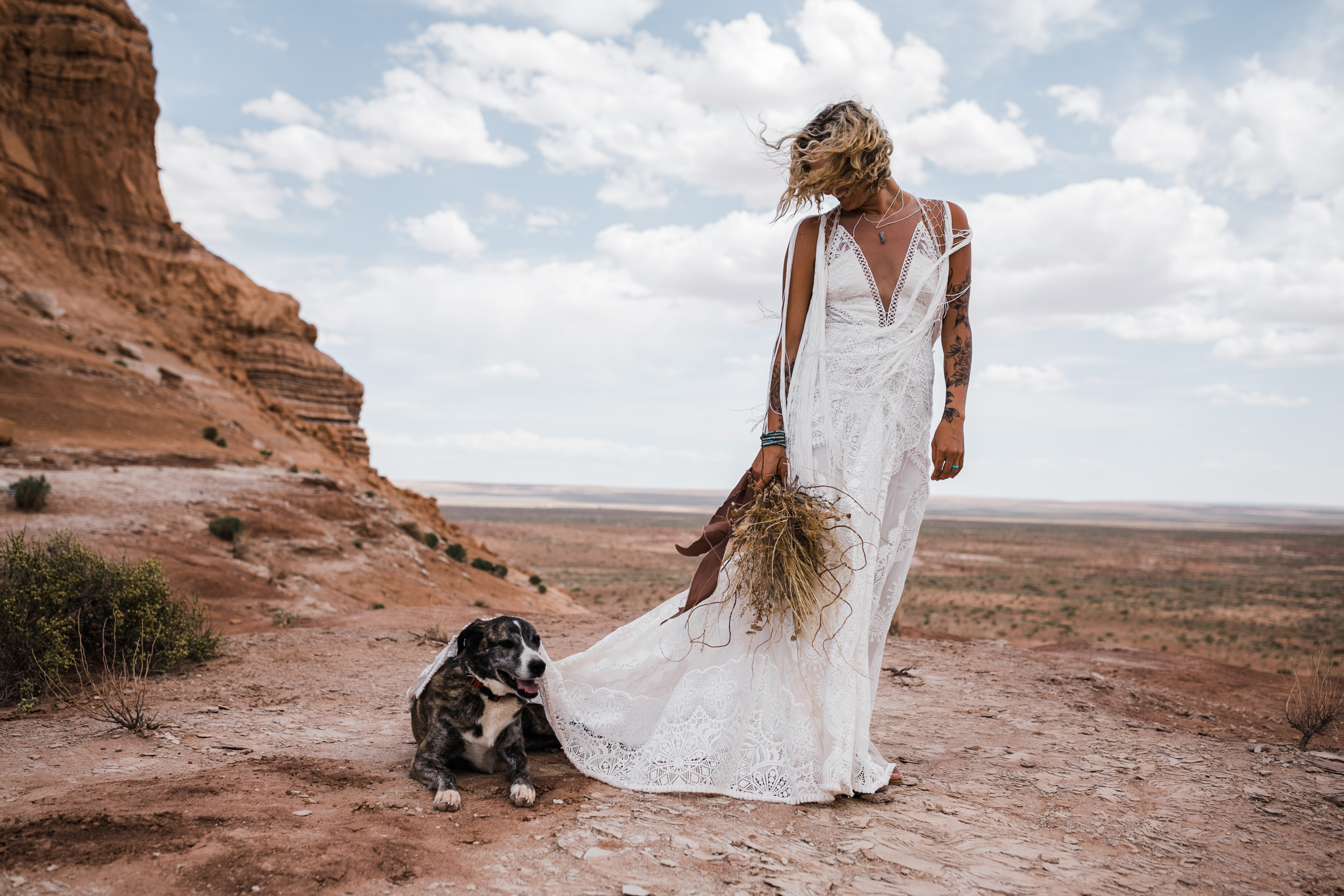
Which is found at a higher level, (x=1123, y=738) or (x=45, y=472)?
(x=45, y=472)

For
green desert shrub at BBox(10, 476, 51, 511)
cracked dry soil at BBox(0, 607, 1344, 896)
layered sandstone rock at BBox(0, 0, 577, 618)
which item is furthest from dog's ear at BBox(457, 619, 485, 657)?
green desert shrub at BBox(10, 476, 51, 511)

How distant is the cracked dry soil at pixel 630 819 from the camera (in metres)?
2.52

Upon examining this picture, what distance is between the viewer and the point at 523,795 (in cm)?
326

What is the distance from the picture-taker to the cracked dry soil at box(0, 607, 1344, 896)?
2.52 meters

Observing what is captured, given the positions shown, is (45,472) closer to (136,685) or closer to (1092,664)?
(136,685)

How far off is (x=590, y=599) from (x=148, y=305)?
16792 millimetres

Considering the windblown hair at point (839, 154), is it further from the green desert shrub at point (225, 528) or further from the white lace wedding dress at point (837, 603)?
the green desert shrub at point (225, 528)

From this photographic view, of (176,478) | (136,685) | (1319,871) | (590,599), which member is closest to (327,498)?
(176,478)

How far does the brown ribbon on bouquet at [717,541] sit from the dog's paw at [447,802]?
4.18ft

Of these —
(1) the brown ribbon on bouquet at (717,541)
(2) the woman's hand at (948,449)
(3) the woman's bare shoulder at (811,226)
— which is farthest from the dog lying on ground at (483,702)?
(3) the woman's bare shoulder at (811,226)

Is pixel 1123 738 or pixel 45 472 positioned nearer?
pixel 1123 738

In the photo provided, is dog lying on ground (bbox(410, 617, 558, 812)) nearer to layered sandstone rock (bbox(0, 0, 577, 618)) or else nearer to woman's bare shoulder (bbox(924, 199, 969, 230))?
woman's bare shoulder (bbox(924, 199, 969, 230))

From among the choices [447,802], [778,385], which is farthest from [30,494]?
[778,385]

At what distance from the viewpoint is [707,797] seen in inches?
130
